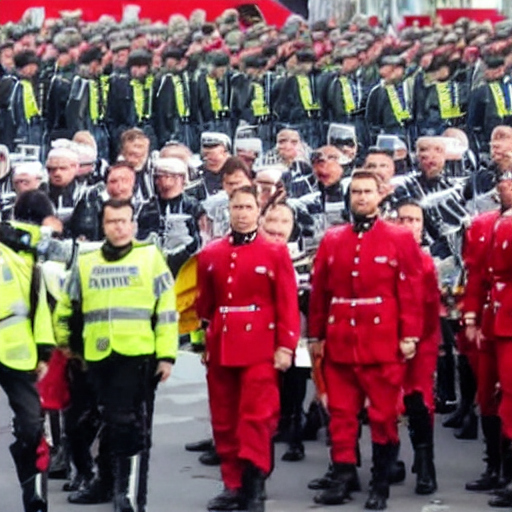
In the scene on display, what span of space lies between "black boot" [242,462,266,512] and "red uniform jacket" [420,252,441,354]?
1.20 meters

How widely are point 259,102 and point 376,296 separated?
1508 centimetres

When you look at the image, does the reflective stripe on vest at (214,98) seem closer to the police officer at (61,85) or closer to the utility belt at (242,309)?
the police officer at (61,85)

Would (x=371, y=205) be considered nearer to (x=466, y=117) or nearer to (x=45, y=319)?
(x=45, y=319)

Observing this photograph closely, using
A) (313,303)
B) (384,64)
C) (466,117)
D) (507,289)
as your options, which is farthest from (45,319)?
(384,64)

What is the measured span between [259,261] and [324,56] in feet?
52.6

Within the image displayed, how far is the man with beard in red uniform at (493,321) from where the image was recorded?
11.4m

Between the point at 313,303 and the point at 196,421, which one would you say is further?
the point at 196,421

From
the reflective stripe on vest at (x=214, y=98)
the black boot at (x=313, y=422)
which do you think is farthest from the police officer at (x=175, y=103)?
the black boot at (x=313, y=422)

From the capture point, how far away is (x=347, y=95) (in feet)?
84.9

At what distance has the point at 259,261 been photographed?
11336 mm

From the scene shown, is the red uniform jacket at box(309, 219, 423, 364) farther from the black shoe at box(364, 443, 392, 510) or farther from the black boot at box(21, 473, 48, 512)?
the black boot at box(21, 473, 48, 512)

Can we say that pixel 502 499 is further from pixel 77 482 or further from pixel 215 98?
pixel 215 98

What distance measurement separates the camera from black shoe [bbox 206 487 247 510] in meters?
11.3

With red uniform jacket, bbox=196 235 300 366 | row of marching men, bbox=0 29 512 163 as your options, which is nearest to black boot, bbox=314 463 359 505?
red uniform jacket, bbox=196 235 300 366
